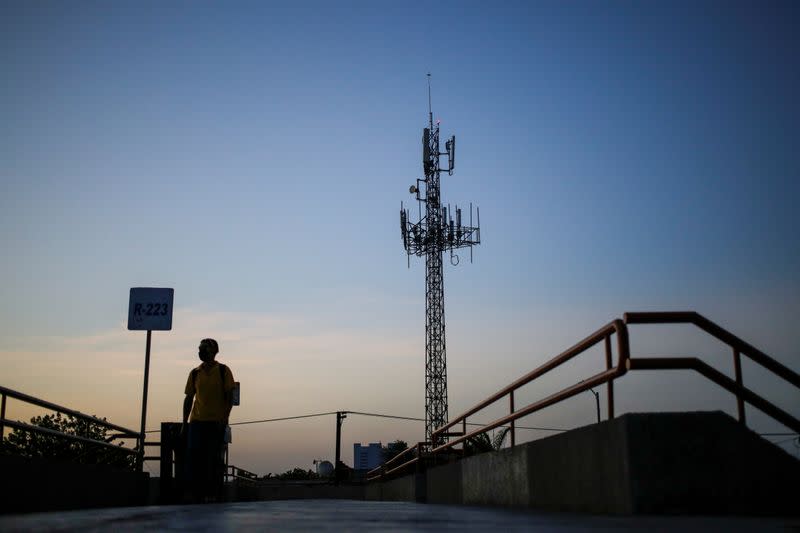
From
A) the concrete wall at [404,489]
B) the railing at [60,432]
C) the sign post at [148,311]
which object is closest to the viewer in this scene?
the railing at [60,432]

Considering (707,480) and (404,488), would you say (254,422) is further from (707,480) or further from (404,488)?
(707,480)

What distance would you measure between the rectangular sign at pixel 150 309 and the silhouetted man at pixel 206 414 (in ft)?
6.64

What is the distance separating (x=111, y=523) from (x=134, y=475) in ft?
20.1

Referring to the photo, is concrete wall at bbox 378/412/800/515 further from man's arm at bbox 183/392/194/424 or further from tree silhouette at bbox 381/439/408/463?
tree silhouette at bbox 381/439/408/463

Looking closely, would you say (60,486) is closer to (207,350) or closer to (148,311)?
(207,350)

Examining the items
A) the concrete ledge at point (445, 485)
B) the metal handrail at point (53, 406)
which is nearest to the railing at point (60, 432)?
the metal handrail at point (53, 406)

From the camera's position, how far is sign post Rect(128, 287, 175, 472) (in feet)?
37.9

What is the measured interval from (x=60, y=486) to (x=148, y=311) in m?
3.57

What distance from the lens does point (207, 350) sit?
9.67 metres

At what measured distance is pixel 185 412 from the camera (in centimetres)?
997

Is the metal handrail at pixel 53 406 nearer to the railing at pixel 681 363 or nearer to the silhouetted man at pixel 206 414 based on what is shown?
the silhouetted man at pixel 206 414

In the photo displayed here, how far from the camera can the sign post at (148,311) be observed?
11.5 meters

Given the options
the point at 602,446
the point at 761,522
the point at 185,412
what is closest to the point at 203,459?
the point at 185,412

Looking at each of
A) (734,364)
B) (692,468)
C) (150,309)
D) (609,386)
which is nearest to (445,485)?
(150,309)
